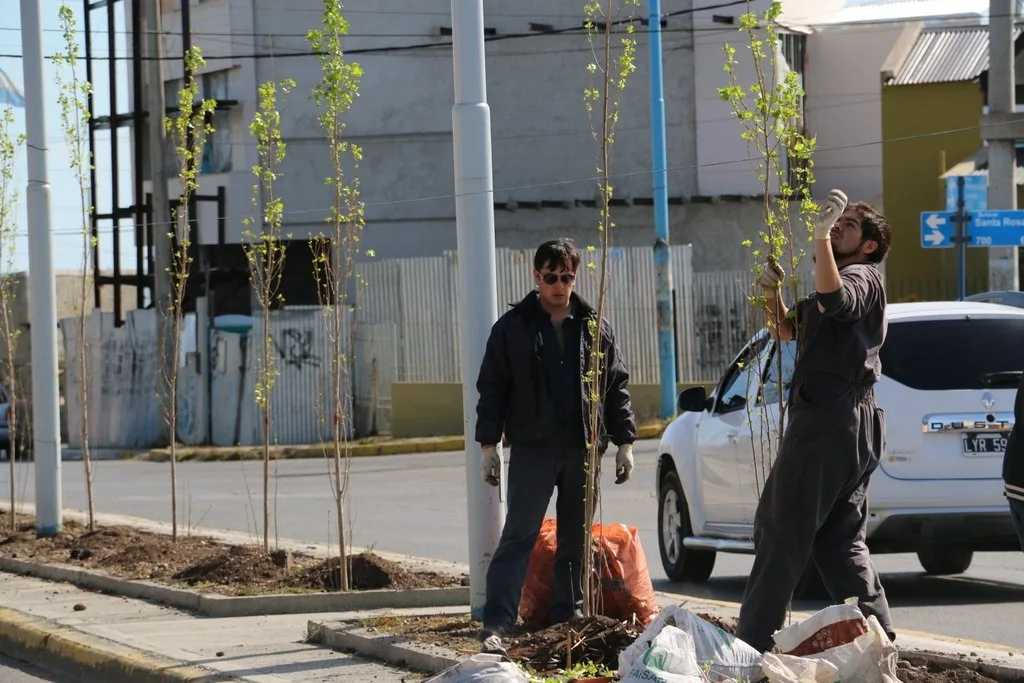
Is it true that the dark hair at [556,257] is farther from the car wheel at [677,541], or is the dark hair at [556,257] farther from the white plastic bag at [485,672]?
the car wheel at [677,541]

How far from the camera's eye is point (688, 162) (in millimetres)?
35500

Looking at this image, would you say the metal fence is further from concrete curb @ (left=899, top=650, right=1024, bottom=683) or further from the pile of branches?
concrete curb @ (left=899, top=650, right=1024, bottom=683)

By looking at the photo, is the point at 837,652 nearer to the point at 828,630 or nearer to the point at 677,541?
the point at 828,630

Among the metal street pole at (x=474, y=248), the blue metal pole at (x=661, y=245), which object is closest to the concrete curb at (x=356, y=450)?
the blue metal pole at (x=661, y=245)

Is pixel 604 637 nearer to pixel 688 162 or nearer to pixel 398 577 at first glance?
pixel 398 577

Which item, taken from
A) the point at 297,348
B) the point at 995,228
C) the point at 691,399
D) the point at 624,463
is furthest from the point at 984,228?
the point at 297,348

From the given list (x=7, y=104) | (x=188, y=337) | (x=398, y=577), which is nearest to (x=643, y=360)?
(x=188, y=337)

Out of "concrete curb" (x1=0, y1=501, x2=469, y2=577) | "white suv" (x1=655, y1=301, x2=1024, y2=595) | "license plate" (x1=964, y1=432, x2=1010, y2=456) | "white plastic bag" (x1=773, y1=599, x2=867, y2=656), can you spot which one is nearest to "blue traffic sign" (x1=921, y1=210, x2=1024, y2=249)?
"white suv" (x1=655, y1=301, x2=1024, y2=595)

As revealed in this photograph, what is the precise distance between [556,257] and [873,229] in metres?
1.59

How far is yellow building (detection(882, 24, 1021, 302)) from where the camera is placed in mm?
35875

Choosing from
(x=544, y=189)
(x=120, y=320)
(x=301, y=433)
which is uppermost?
(x=544, y=189)

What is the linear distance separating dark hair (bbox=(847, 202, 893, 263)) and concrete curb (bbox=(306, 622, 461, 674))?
2.32 m

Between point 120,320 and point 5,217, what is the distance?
19.4 meters

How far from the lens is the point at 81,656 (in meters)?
8.05
